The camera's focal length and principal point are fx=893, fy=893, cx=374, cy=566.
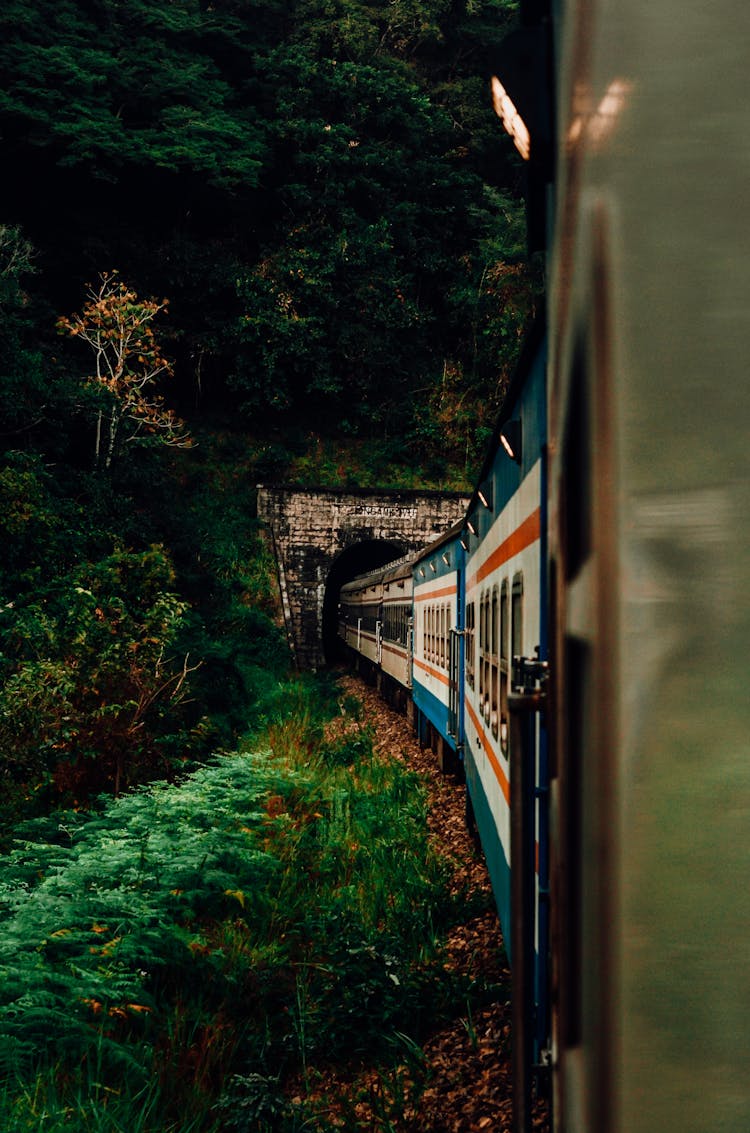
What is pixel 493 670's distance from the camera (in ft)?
15.5

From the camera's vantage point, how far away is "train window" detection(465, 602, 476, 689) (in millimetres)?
6477

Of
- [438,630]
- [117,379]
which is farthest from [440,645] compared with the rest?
[117,379]

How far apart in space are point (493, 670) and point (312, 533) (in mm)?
20954

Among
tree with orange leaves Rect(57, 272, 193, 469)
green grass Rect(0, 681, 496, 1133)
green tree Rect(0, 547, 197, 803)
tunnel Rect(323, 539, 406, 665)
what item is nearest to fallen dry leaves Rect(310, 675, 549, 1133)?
green grass Rect(0, 681, 496, 1133)

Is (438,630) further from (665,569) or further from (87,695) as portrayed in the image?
(665,569)

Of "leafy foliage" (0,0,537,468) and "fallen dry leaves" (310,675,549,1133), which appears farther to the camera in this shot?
"leafy foliage" (0,0,537,468)

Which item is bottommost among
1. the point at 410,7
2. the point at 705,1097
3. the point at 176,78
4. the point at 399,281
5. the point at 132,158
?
the point at 705,1097

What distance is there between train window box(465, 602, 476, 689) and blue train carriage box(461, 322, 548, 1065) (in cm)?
7

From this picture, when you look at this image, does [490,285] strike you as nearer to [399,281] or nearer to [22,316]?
[399,281]

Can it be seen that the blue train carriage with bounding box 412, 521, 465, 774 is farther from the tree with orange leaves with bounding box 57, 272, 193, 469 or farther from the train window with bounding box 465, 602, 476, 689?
the tree with orange leaves with bounding box 57, 272, 193, 469

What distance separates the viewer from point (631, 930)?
2.02 feet

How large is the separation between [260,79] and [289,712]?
26709mm

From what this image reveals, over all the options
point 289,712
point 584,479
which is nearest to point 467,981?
point 584,479

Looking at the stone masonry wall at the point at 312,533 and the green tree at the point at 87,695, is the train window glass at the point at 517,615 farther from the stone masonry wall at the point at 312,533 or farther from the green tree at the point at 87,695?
the stone masonry wall at the point at 312,533
